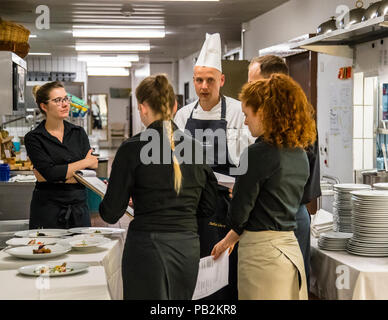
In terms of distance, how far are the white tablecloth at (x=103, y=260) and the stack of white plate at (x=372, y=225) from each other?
1.13 m

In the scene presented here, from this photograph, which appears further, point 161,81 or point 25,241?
point 25,241

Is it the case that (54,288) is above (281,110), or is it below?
below

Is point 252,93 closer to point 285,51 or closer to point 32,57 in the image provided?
point 285,51

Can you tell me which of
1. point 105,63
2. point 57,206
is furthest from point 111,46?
point 57,206

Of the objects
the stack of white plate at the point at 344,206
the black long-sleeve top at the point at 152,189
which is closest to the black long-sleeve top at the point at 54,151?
the black long-sleeve top at the point at 152,189

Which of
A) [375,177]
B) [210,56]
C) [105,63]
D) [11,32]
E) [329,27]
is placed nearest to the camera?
[210,56]

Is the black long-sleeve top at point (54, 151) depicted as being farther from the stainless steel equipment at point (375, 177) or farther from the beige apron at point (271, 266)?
the stainless steel equipment at point (375, 177)

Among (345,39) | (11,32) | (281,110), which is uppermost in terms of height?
(11,32)

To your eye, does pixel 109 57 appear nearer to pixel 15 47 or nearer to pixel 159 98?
pixel 15 47

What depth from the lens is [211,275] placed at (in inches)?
101

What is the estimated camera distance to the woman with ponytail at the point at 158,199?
2.19m

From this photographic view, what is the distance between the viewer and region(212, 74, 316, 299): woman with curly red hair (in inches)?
85.1

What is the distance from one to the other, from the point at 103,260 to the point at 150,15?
640 centimetres

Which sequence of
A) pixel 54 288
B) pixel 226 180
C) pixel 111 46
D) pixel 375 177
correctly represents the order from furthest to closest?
1. pixel 111 46
2. pixel 375 177
3. pixel 226 180
4. pixel 54 288
